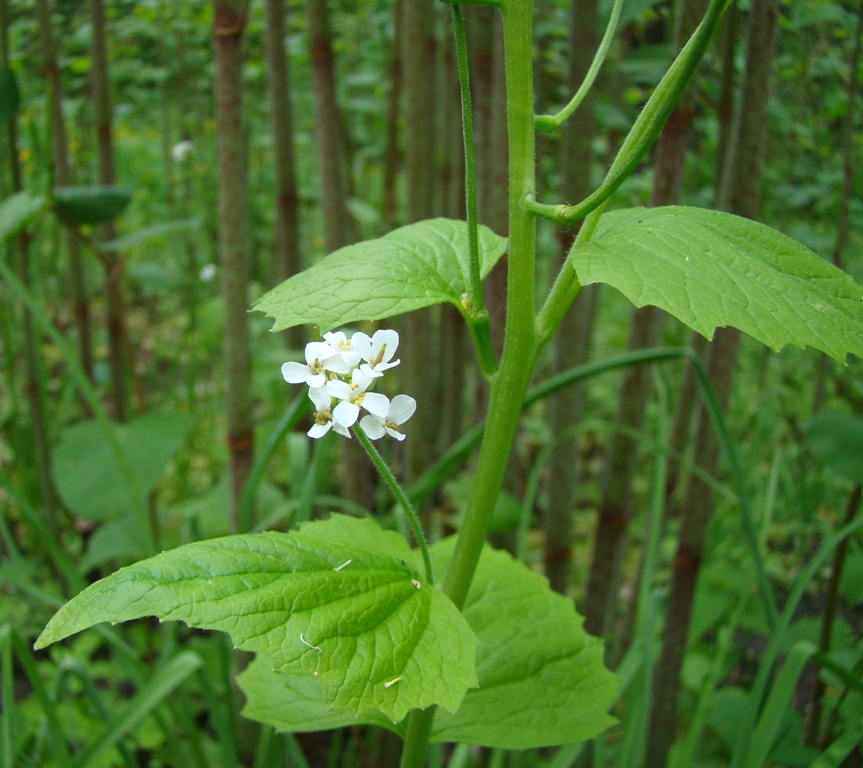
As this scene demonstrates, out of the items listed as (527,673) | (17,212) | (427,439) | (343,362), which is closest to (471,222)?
(343,362)

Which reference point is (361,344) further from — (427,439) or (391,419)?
(427,439)

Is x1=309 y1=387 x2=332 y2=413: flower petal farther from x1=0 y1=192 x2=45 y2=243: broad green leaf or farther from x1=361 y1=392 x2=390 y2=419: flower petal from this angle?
x1=0 y1=192 x2=45 y2=243: broad green leaf

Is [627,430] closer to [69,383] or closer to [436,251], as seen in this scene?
[436,251]

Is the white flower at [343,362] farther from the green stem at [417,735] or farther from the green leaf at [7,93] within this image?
the green leaf at [7,93]

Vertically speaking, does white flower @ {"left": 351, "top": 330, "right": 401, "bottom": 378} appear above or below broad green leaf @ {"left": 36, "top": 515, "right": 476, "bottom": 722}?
above

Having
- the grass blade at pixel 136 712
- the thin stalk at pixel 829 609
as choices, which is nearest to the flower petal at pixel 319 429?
the grass blade at pixel 136 712

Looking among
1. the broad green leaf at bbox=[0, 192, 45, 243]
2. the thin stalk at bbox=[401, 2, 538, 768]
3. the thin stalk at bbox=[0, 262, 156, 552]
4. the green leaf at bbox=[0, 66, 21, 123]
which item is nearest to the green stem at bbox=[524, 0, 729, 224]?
the thin stalk at bbox=[401, 2, 538, 768]
